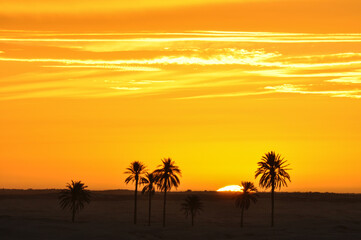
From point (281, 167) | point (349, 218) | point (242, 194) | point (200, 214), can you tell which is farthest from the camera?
point (200, 214)

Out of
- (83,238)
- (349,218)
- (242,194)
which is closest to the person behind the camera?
(83,238)

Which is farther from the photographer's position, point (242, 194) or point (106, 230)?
point (242, 194)

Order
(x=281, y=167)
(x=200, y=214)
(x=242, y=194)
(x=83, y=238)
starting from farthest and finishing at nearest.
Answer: (x=200, y=214)
(x=242, y=194)
(x=281, y=167)
(x=83, y=238)

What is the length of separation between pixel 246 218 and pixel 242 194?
20100 mm

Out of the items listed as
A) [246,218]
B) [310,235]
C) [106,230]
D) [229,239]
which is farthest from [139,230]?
[246,218]

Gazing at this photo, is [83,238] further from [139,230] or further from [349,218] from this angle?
[349,218]

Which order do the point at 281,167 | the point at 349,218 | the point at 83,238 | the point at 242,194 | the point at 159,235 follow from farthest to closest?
the point at 349,218 < the point at 242,194 < the point at 281,167 < the point at 159,235 < the point at 83,238

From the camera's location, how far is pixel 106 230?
123938 mm

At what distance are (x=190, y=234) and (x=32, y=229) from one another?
2199 centimetres

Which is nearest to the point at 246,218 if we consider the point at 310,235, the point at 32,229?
the point at 310,235

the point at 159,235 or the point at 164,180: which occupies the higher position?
the point at 164,180

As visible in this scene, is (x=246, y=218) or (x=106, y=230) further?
(x=246, y=218)

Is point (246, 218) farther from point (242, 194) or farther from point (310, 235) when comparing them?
point (310, 235)

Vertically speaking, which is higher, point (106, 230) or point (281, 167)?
point (281, 167)
